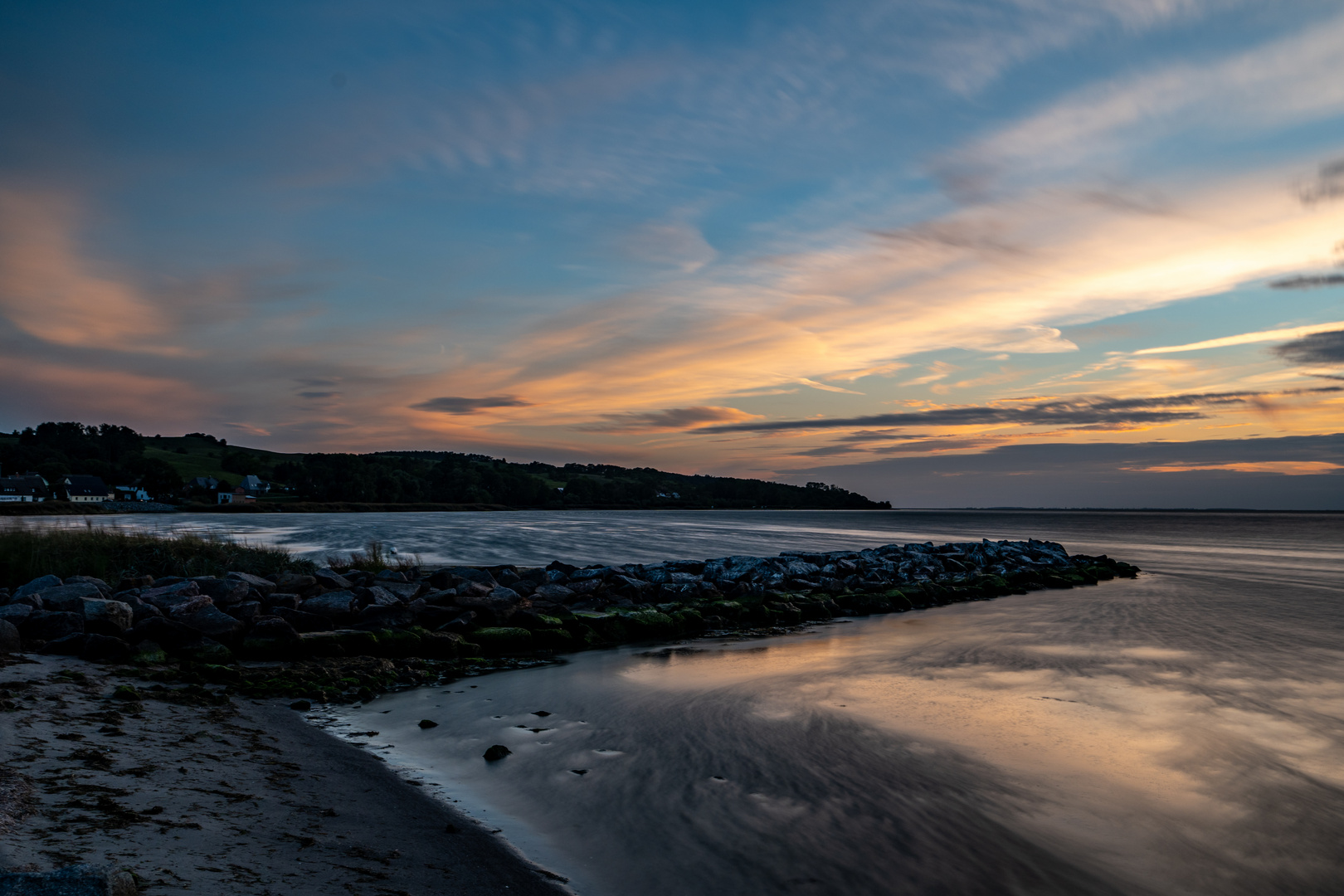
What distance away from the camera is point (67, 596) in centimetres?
1123

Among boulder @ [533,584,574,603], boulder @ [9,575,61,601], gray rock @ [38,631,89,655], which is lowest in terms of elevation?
boulder @ [533,584,574,603]

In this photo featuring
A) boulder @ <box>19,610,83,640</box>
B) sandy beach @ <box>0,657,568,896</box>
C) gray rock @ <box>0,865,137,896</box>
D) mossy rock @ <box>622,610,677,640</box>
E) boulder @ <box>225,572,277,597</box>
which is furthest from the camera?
mossy rock @ <box>622,610,677,640</box>

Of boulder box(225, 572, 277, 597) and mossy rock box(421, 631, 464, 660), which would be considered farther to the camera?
boulder box(225, 572, 277, 597)

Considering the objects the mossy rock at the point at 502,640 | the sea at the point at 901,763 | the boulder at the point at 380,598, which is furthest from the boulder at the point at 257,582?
the sea at the point at 901,763

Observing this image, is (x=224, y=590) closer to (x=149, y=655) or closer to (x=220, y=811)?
(x=149, y=655)

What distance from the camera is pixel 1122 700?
9.60m

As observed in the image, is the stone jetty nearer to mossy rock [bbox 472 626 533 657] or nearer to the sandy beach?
mossy rock [bbox 472 626 533 657]

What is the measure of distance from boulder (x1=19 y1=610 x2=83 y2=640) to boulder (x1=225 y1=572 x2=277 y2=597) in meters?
3.58

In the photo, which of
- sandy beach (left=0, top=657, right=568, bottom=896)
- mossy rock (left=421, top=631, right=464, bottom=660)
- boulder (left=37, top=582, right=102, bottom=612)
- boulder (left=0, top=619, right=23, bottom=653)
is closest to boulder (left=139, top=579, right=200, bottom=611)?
boulder (left=37, top=582, right=102, bottom=612)

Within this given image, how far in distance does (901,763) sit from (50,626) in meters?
10.9

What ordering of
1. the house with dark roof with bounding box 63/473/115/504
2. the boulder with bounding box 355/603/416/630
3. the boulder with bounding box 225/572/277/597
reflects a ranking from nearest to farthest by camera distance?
the boulder with bounding box 355/603/416/630 → the boulder with bounding box 225/572/277/597 → the house with dark roof with bounding box 63/473/115/504

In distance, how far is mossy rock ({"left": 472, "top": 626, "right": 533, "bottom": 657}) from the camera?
11859 mm

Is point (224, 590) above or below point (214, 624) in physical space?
above

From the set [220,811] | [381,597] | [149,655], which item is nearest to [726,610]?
[381,597]
